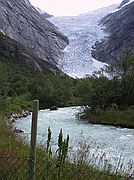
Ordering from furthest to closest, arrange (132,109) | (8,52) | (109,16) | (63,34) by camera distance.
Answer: (109,16) < (63,34) < (8,52) < (132,109)

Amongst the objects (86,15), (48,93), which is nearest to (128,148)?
(48,93)

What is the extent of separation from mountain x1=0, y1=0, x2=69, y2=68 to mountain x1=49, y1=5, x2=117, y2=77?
3084 mm

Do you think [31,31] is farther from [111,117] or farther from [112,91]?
[111,117]

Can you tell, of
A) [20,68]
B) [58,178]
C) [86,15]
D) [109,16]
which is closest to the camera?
[58,178]

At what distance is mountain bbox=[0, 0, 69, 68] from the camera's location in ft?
424

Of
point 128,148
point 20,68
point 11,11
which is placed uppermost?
point 11,11

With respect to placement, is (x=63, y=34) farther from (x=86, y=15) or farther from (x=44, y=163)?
(x=44, y=163)

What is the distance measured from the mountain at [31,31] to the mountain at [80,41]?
10.1 feet

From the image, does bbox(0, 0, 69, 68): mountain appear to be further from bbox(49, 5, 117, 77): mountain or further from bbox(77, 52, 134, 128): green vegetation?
bbox(77, 52, 134, 128): green vegetation

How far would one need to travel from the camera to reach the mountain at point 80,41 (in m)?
122

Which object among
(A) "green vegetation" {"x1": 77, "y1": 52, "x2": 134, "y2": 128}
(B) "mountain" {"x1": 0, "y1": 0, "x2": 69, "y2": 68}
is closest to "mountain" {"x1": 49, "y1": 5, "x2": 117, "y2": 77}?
(B) "mountain" {"x1": 0, "y1": 0, "x2": 69, "y2": 68}

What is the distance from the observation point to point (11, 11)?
454 ft

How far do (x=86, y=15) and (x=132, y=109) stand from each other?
138811mm

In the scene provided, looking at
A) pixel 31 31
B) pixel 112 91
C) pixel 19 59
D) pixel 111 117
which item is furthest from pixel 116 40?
pixel 111 117
